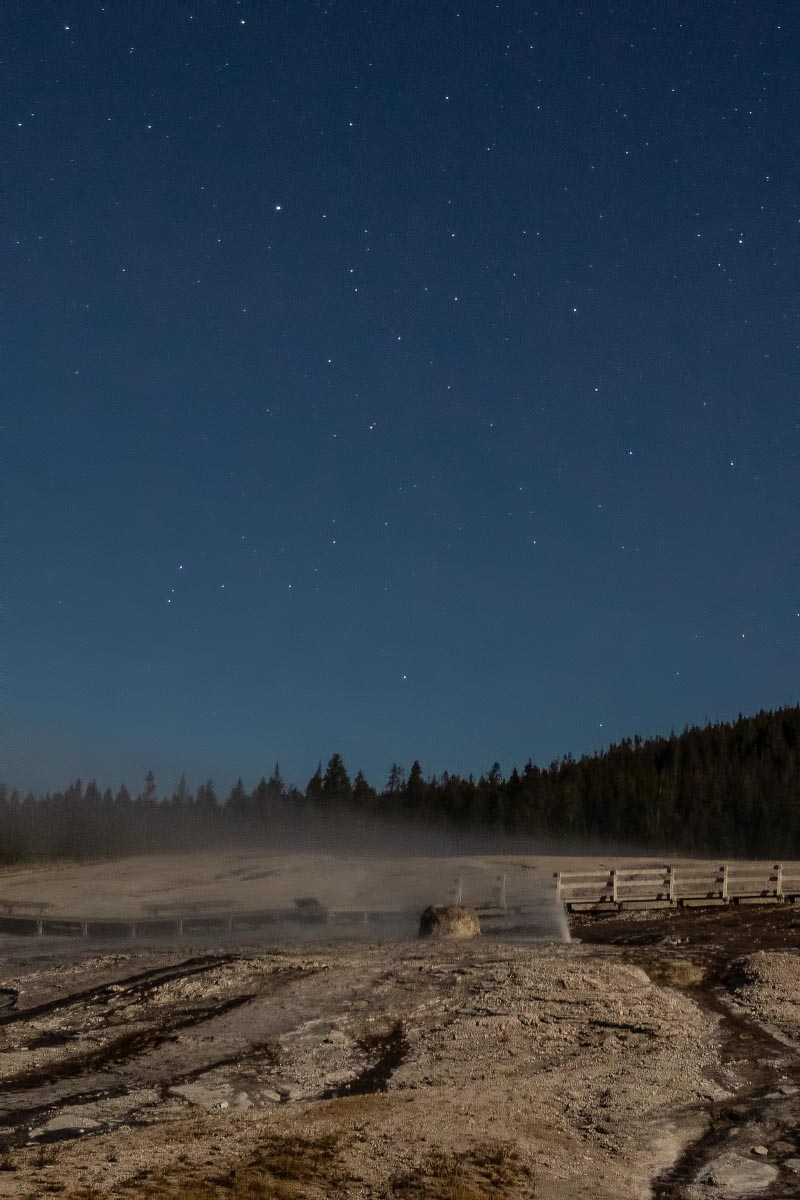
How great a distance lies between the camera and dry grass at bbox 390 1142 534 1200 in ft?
30.8

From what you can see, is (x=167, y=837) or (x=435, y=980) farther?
(x=167, y=837)

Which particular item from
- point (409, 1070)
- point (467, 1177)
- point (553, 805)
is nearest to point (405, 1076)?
point (409, 1070)

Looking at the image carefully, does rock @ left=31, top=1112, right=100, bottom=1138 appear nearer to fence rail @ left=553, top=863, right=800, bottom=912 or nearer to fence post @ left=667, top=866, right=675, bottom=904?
fence rail @ left=553, top=863, right=800, bottom=912

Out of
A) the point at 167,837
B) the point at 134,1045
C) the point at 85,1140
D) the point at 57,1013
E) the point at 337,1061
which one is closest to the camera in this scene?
the point at 85,1140

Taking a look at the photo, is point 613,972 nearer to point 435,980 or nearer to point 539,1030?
point 435,980

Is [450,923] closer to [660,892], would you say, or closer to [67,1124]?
[660,892]

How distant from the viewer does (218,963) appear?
25.0 m

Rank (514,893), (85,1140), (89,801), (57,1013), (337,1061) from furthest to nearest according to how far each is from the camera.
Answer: (89,801) → (514,893) → (57,1013) → (337,1061) → (85,1140)

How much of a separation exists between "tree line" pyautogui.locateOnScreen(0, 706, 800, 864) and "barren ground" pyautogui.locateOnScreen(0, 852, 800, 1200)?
244ft

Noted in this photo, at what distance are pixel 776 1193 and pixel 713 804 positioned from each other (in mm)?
98533

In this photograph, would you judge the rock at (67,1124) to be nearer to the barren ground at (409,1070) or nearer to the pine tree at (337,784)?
the barren ground at (409,1070)

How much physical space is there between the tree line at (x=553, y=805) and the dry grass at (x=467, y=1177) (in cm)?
8984

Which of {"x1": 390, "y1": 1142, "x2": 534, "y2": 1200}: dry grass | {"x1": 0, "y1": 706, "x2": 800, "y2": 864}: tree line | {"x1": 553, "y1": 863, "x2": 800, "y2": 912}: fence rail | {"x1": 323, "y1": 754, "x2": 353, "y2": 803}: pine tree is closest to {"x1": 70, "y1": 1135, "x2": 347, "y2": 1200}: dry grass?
{"x1": 390, "y1": 1142, "x2": 534, "y2": 1200}: dry grass

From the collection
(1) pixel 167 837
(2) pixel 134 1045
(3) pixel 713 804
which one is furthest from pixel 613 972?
(1) pixel 167 837
